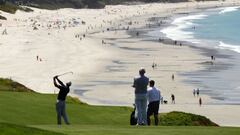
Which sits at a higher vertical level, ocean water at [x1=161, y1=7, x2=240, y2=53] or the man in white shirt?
the man in white shirt

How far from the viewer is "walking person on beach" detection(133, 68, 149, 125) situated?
18297 millimetres

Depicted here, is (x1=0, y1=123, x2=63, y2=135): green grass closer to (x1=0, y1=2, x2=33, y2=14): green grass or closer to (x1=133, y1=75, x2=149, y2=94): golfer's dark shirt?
(x1=133, y1=75, x2=149, y2=94): golfer's dark shirt

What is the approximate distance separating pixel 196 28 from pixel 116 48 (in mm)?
44168

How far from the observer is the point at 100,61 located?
69188 mm

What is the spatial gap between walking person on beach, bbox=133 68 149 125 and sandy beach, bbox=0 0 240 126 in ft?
61.5

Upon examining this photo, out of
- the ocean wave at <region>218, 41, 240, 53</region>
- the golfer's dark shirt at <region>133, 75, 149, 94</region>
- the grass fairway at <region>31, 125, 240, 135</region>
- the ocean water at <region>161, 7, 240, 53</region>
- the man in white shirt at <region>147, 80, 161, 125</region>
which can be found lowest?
the ocean water at <region>161, 7, 240, 53</region>

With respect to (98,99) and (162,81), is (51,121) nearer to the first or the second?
(98,99)

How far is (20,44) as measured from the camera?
84625 millimetres

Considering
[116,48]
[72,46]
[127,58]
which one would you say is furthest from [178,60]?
[72,46]

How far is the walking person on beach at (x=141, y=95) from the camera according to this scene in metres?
18.3

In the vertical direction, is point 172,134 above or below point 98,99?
above

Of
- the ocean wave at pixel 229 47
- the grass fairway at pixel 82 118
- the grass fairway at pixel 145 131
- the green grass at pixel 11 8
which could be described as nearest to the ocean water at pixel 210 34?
the ocean wave at pixel 229 47

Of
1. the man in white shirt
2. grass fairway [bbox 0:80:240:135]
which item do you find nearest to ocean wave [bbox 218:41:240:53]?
grass fairway [bbox 0:80:240:135]

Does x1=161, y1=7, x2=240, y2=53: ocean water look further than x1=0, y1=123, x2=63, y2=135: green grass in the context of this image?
Yes
